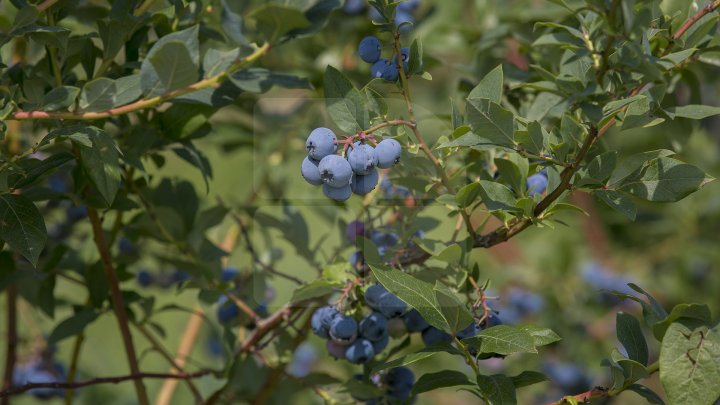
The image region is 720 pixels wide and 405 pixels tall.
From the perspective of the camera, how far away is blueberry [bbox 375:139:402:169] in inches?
28.6

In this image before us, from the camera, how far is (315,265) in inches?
41.6

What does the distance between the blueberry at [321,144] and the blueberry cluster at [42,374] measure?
829mm

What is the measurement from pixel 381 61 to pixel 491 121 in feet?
0.44

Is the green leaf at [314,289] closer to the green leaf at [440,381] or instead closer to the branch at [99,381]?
the green leaf at [440,381]

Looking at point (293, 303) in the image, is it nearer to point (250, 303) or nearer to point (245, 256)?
point (250, 303)

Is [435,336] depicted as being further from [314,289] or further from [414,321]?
[314,289]

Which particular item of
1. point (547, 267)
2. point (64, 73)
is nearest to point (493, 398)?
point (64, 73)

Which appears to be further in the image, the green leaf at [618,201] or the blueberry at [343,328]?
the blueberry at [343,328]

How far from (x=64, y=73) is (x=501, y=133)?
0.49 metres

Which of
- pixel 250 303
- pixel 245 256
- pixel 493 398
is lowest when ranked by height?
pixel 245 256

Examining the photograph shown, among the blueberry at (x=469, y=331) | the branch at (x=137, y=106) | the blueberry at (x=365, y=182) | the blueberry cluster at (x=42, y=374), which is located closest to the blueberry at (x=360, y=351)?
the blueberry at (x=469, y=331)

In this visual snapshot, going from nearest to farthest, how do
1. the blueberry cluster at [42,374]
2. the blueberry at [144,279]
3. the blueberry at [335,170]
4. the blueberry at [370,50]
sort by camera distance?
1. the blueberry at [335,170]
2. the blueberry at [370,50]
3. the blueberry cluster at [42,374]
4. the blueberry at [144,279]

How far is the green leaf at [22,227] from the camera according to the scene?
78 cm

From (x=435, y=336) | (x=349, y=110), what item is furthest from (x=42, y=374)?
(x=349, y=110)
